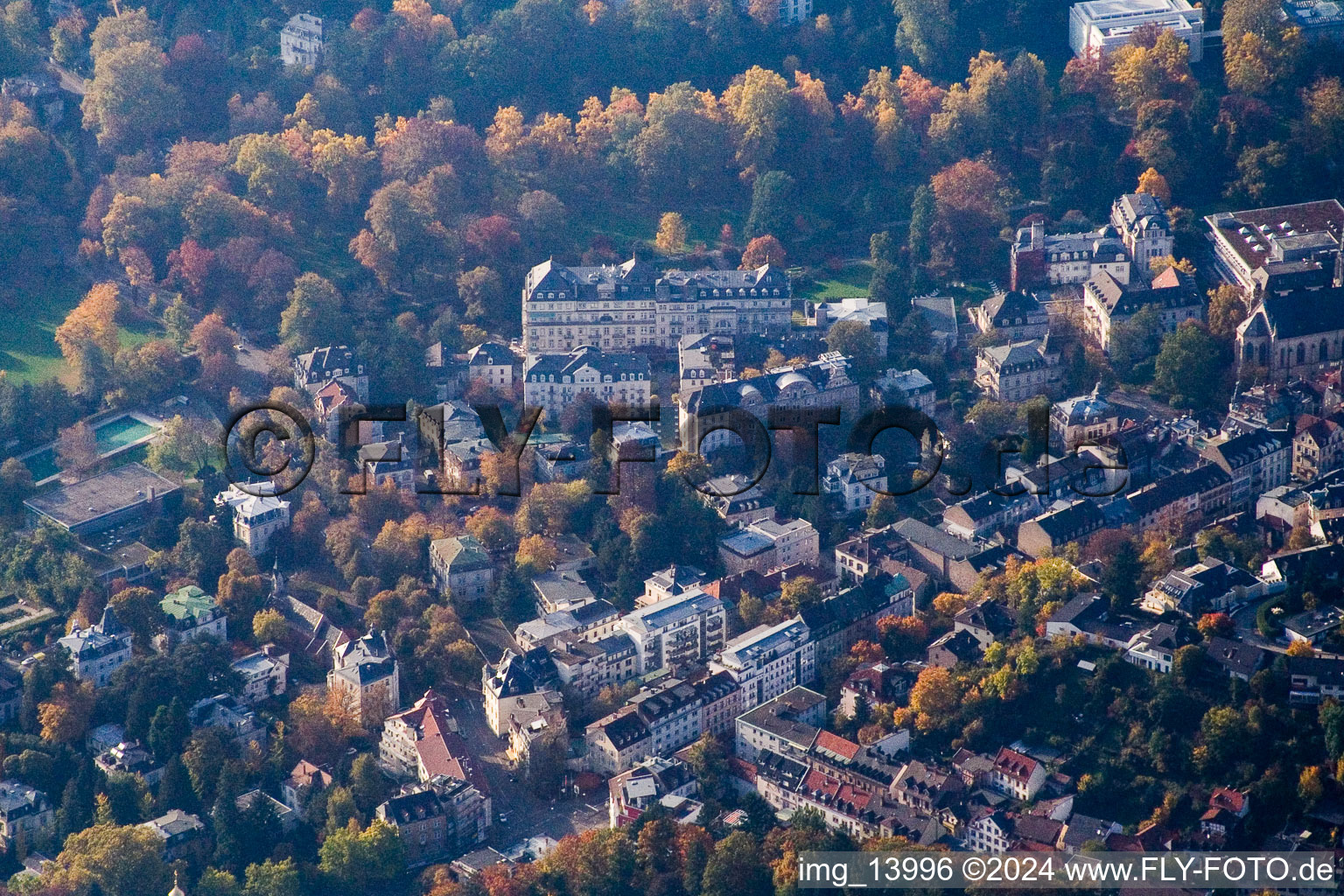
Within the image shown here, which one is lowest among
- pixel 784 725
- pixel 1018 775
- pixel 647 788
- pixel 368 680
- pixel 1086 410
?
pixel 647 788

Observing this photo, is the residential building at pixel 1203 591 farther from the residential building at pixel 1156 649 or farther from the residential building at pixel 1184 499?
the residential building at pixel 1184 499

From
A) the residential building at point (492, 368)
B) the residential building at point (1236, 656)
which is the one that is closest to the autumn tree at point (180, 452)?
the residential building at point (492, 368)

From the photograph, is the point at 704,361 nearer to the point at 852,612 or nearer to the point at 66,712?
the point at 852,612

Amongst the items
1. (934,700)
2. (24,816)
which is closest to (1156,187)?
(934,700)

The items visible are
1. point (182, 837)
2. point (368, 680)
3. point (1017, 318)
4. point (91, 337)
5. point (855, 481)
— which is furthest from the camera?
point (91, 337)

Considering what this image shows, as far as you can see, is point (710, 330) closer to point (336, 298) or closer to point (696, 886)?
point (336, 298)

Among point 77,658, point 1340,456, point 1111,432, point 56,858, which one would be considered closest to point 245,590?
point 77,658
